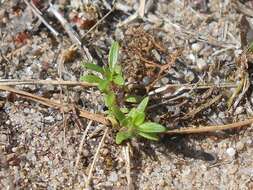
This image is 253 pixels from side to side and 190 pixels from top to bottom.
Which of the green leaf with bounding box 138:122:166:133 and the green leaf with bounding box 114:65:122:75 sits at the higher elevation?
the green leaf with bounding box 114:65:122:75

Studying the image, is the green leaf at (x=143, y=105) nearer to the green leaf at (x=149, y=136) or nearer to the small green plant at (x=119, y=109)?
the small green plant at (x=119, y=109)

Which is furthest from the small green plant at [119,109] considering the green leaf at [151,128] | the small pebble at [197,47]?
the small pebble at [197,47]

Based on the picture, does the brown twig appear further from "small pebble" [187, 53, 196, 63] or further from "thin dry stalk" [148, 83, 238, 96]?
"small pebble" [187, 53, 196, 63]

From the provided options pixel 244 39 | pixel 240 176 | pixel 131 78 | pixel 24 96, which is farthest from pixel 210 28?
pixel 24 96

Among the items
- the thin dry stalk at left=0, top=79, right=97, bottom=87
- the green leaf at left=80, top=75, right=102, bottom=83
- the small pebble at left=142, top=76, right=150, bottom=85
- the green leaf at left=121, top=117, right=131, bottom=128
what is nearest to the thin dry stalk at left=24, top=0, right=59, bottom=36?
the thin dry stalk at left=0, top=79, right=97, bottom=87

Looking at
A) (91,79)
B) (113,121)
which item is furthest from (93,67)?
(113,121)

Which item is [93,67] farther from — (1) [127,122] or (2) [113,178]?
(2) [113,178]

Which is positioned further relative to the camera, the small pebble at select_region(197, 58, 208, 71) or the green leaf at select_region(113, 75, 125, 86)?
the small pebble at select_region(197, 58, 208, 71)
